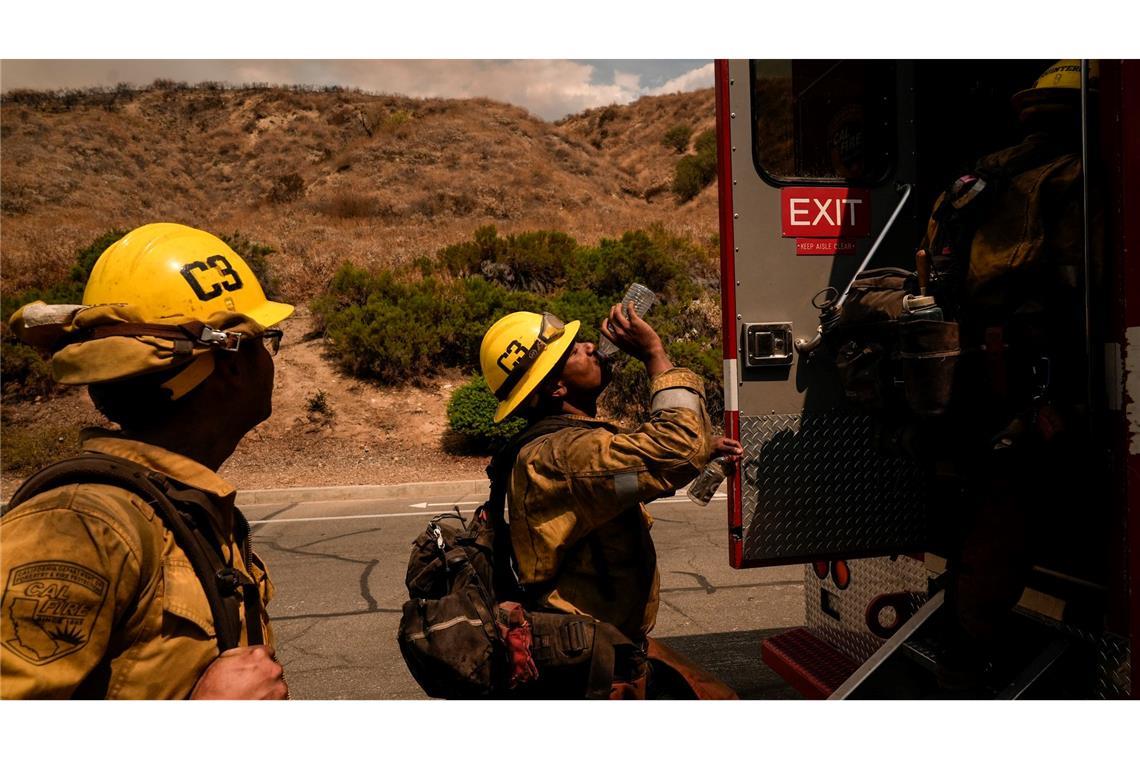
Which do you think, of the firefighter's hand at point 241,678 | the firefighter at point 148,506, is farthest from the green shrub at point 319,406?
the firefighter's hand at point 241,678

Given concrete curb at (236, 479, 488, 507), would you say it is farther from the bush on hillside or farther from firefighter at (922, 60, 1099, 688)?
firefighter at (922, 60, 1099, 688)

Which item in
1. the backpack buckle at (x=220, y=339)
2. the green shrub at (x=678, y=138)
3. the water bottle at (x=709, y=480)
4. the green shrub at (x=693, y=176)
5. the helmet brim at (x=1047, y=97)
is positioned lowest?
the water bottle at (x=709, y=480)

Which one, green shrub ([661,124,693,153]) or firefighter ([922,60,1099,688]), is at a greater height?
green shrub ([661,124,693,153])

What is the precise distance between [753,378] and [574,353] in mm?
951

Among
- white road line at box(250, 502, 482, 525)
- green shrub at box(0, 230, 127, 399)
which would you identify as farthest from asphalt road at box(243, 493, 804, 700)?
green shrub at box(0, 230, 127, 399)

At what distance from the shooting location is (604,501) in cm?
213

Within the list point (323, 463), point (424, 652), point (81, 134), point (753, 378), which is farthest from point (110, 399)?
point (81, 134)

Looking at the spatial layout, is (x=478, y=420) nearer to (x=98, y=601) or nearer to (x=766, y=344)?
(x=766, y=344)

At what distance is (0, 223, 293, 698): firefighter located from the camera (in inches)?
48.4

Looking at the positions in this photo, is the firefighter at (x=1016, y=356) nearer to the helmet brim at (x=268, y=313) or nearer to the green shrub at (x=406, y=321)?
the helmet brim at (x=268, y=313)

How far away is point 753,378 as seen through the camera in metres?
3.15

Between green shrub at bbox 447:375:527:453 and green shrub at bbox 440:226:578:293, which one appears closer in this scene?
green shrub at bbox 447:375:527:453

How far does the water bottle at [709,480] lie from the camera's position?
2.75 m

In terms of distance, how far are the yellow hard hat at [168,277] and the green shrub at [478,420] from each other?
954 centimetres
